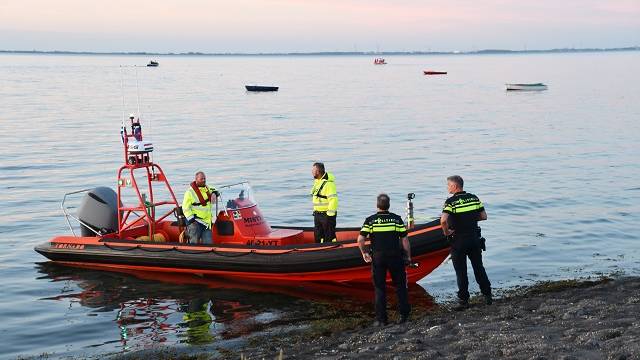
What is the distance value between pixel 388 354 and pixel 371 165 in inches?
761

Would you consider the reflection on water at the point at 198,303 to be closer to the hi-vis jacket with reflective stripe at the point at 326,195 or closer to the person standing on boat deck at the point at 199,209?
the person standing on boat deck at the point at 199,209

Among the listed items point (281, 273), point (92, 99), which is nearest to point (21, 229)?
point (281, 273)

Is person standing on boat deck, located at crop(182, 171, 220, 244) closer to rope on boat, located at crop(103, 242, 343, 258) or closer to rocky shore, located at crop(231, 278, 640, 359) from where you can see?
rope on boat, located at crop(103, 242, 343, 258)

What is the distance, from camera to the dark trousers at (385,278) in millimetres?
8953

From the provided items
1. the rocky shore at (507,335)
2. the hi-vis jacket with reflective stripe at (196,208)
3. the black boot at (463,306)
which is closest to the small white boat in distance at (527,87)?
the hi-vis jacket with reflective stripe at (196,208)

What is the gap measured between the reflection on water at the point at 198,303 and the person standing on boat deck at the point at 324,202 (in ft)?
2.63

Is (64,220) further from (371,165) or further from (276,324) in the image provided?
(371,165)

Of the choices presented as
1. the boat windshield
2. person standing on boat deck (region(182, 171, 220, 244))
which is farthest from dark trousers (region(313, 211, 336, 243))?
person standing on boat deck (region(182, 171, 220, 244))

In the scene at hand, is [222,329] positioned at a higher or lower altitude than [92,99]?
lower

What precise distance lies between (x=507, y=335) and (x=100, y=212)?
327 inches

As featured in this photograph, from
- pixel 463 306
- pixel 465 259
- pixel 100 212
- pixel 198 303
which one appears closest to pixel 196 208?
pixel 198 303

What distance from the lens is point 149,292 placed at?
485 inches

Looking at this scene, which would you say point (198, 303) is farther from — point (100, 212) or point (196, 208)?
point (100, 212)

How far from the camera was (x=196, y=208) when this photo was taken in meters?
12.5
